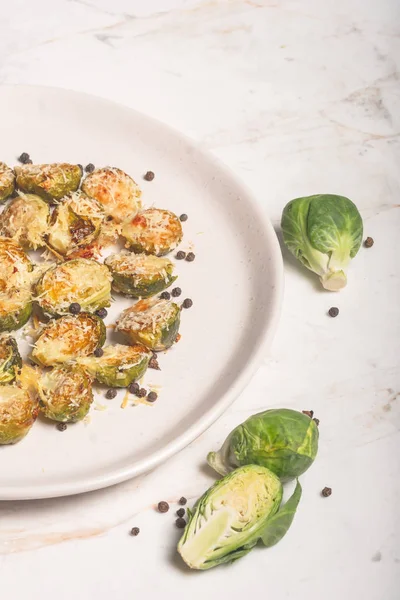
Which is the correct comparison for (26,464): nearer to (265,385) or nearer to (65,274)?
(65,274)

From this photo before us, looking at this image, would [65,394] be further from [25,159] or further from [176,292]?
[25,159]

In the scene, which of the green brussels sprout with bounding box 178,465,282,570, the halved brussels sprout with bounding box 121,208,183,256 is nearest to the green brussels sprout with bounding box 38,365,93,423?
the green brussels sprout with bounding box 178,465,282,570

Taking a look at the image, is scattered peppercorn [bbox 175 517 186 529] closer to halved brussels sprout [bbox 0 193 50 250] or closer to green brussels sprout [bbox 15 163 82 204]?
halved brussels sprout [bbox 0 193 50 250]

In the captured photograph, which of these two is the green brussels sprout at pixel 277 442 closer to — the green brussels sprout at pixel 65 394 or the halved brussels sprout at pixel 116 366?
the halved brussels sprout at pixel 116 366

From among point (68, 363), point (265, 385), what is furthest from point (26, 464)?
point (265, 385)

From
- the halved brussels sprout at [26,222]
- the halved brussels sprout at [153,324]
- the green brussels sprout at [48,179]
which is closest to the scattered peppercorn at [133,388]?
the halved brussels sprout at [153,324]
